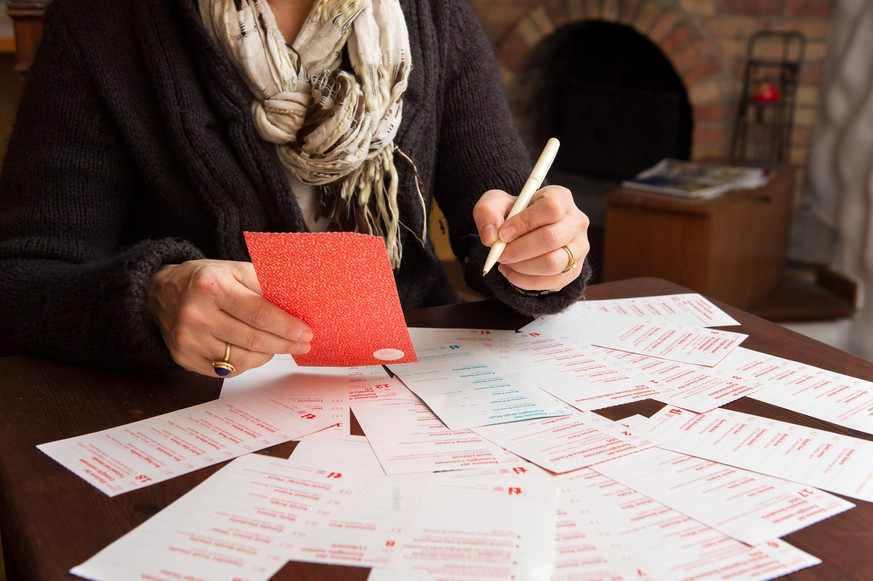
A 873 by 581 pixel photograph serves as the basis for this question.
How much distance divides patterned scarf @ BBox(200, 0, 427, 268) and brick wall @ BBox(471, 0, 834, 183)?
1.99m

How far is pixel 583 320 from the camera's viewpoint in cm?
104

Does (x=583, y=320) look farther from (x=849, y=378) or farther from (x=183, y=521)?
(x=183, y=521)

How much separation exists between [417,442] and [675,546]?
0.23 meters

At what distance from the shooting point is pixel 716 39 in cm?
288

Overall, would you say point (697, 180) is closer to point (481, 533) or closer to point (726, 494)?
point (726, 494)

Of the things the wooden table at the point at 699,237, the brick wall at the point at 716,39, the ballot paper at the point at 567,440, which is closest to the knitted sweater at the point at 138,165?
the ballot paper at the point at 567,440

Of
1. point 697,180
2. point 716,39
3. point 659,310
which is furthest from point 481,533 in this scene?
point 716,39

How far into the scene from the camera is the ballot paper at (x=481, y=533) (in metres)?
0.57

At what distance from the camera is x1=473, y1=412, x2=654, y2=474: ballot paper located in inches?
27.9

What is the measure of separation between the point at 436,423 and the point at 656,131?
104 inches

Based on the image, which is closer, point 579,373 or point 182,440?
point 182,440

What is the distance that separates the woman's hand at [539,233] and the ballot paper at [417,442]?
0.67 feet

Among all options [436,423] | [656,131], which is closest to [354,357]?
[436,423]

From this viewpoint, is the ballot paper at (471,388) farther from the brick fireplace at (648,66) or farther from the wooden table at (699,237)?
the brick fireplace at (648,66)
